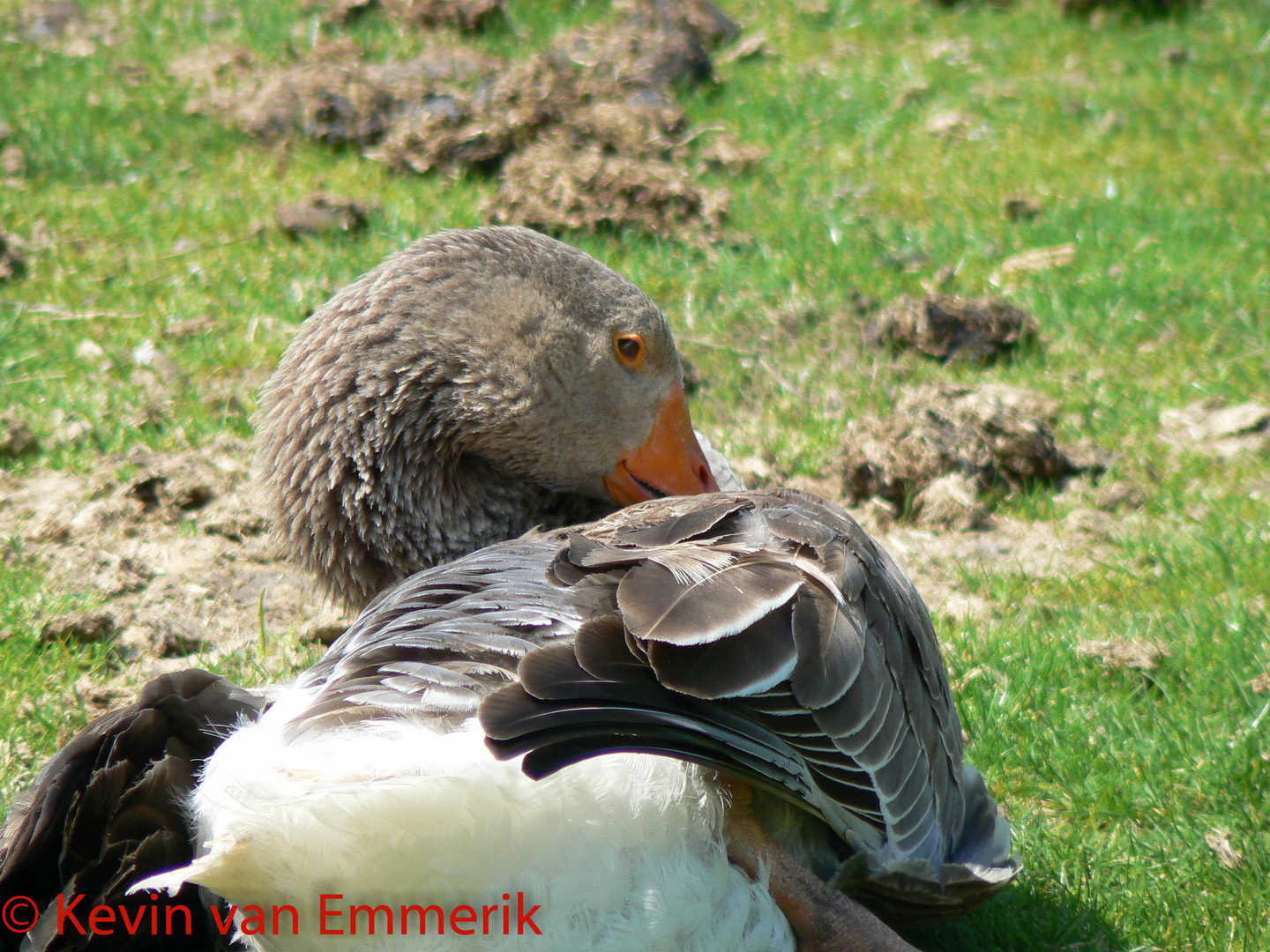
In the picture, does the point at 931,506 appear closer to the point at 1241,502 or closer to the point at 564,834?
the point at 1241,502

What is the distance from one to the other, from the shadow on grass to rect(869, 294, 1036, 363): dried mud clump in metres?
3.50

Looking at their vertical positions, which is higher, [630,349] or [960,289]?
[630,349]

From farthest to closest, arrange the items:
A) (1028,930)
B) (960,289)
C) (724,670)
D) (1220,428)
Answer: (960,289) < (1220,428) < (1028,930) < (724,670)

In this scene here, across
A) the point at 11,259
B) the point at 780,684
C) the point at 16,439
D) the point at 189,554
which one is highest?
the point at 780,684

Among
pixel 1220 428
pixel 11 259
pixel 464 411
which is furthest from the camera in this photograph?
pixel 11 259

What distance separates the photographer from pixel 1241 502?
17.4 feet

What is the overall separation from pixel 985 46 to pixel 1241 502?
628 cm

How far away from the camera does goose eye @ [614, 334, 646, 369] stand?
3.96m

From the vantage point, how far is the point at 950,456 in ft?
17.1

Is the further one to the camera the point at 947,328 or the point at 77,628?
the point at 947,328

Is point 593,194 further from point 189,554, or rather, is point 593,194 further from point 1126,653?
point 1126,653

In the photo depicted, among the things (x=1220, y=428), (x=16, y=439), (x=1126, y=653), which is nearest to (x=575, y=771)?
(x=1126, y=653)

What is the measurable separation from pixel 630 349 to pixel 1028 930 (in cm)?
199

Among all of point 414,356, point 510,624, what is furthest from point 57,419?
point 510,624
